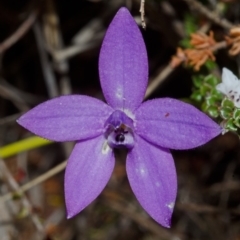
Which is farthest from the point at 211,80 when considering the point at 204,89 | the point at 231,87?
the point at 231,87

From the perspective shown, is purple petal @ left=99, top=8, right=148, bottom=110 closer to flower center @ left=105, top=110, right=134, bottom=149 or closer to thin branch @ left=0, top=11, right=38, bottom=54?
flower center @ left=105, top=110, right=134, bottom=149

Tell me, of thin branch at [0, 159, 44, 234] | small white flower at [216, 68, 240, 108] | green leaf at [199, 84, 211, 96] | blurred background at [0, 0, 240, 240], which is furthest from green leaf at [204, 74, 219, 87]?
thin branch at [0, 159, 44, 234]

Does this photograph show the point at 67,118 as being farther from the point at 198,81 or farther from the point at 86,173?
the point at 198,81

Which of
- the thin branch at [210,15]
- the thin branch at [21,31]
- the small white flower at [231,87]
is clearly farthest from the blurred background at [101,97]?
the small white flower at [231,87]

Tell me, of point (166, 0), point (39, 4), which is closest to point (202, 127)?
point (166, 0)

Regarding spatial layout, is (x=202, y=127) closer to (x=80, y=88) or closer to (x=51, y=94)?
(x=51, y=94)
